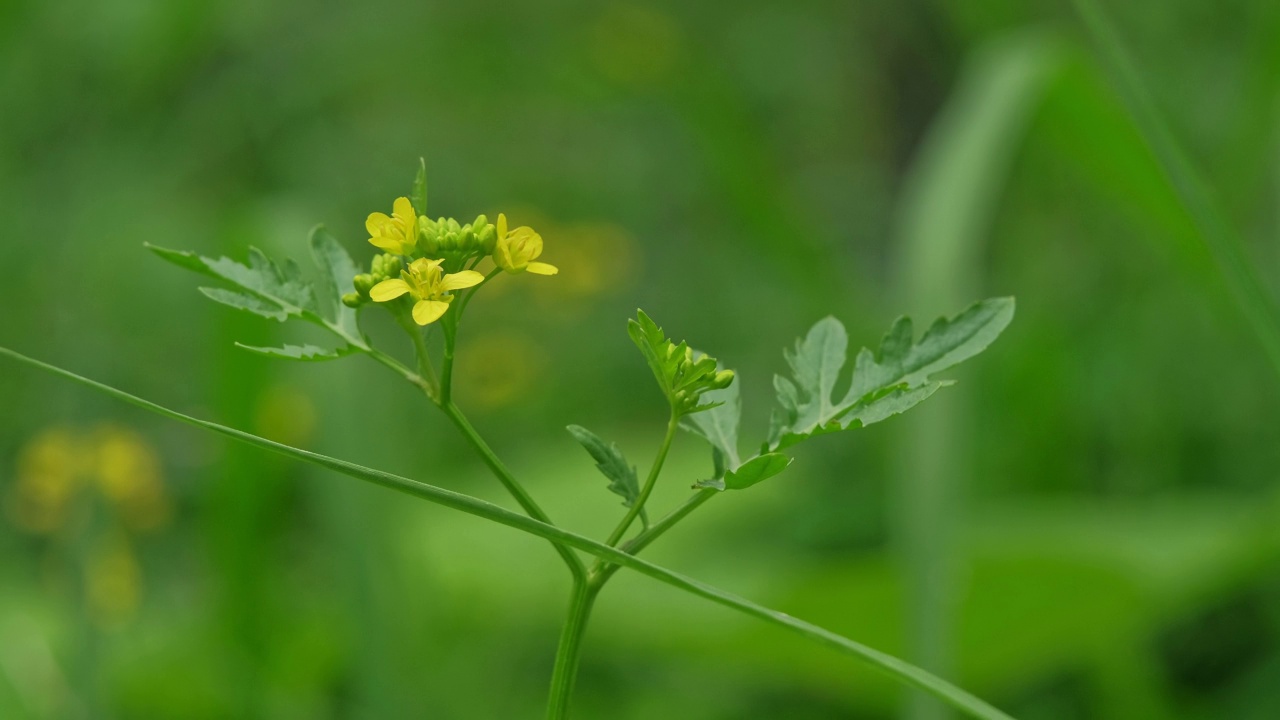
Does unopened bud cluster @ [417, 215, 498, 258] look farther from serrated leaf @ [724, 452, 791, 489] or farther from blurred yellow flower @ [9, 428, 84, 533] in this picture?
blurred yellow flower @ [9, 428, 84, 533]

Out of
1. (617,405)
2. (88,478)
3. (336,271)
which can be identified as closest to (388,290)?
(336,271)

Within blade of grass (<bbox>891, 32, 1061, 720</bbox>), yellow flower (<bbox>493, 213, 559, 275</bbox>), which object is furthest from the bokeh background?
yellow flower (<bbox>493, 213, 559, 275</bbox>)

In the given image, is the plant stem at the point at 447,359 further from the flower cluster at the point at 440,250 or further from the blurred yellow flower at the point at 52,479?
the blurred yellow flower at the point at 52,479

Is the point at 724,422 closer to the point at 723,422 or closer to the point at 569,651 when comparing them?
the point at 723,422

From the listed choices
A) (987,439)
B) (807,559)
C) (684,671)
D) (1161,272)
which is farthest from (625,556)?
(1161,272)

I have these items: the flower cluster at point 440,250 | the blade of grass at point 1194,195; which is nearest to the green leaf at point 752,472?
the flower cluster at point 440,250

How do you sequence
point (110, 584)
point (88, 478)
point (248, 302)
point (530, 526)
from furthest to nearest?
point (110, 584) → point (88, 478) → point (248, 302) → point (530, 526)

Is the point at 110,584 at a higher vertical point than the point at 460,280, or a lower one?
higher
